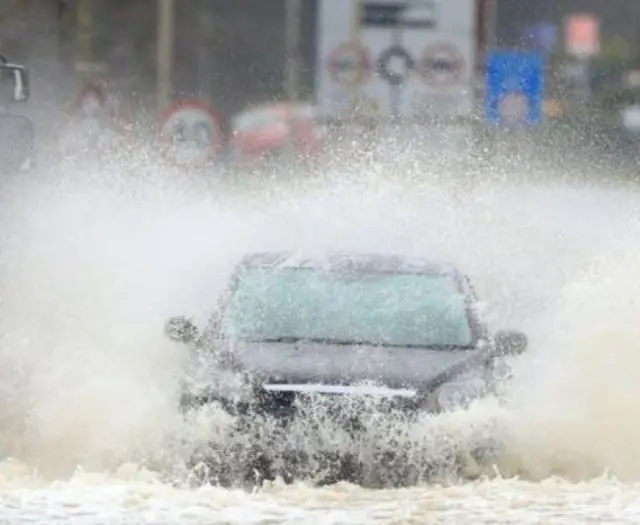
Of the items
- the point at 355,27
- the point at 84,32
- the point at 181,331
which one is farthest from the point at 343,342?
the point at 84,32

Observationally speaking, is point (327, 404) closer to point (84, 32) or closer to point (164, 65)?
point (164, 65)

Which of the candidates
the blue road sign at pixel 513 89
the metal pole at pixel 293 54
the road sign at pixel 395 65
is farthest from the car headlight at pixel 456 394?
the metal pole at pixel 293 54

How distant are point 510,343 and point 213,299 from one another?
4858 millimetres

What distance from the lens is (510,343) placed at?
38.0ft

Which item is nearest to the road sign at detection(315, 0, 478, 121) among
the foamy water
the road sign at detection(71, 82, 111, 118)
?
the road sign at detection(71, 82, 111, 118)

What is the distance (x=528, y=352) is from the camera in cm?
1312

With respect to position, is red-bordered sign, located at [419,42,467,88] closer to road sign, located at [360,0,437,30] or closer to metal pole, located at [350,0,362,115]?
metal pole, located at [350,0,362,115]

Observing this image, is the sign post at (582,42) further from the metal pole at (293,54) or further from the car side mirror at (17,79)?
the car side mirror at (17,79)

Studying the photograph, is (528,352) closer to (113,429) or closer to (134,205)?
(113,429)

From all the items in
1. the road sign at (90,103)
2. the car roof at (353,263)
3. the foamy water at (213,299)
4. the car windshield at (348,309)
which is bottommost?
the foamy water at (213,299)

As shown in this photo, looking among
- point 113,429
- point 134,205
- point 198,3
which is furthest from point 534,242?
point 198,3

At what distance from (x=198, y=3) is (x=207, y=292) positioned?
1704 inches

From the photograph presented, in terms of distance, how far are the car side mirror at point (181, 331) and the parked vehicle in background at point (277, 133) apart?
16035mm

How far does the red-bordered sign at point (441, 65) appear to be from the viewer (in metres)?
26.8
